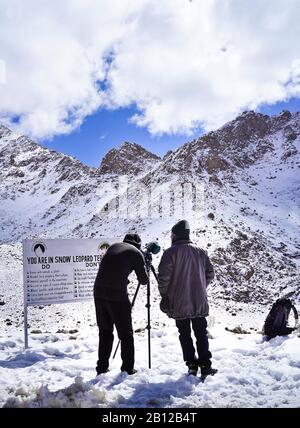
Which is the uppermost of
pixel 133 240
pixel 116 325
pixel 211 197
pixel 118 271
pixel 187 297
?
pixel 211 197

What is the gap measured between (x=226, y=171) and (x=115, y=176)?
17.2m

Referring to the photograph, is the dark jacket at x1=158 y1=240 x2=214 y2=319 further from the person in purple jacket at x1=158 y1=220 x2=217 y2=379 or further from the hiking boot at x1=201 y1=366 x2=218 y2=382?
the hiking boot at x1=201 y1=366 x2=218 y2=382

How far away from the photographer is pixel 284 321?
8258 millimetres

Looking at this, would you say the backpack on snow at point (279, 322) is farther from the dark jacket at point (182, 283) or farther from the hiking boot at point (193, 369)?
the dark jacket at point (182, 283)

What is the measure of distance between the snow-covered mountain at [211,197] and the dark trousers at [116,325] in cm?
1381

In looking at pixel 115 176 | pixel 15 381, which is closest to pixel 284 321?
pixel 15 381

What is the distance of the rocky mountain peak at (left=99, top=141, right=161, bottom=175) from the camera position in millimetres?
57750

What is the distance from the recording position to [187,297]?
593cm

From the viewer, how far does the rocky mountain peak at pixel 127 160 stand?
57.8m

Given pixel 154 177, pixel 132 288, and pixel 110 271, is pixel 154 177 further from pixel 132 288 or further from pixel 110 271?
pixel 110 271

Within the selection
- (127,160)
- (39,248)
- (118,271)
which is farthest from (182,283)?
(127,160)

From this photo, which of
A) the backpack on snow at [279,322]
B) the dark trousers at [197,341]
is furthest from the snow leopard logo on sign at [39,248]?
the backpack on snow at [279,322]

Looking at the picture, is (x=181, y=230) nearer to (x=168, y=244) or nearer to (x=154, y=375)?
(x=154, y=375)

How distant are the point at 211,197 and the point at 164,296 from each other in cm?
2998
